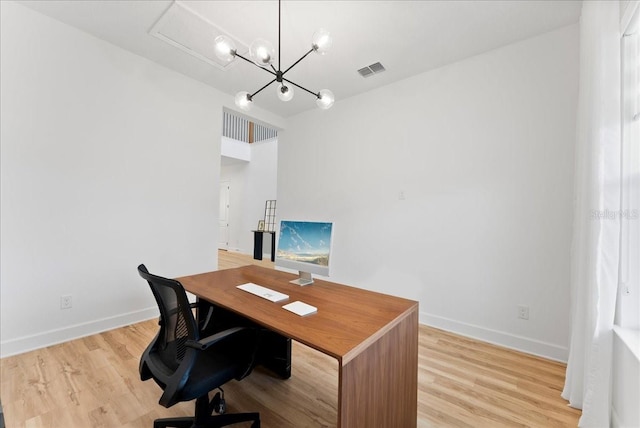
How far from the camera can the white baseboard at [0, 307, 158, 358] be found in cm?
224

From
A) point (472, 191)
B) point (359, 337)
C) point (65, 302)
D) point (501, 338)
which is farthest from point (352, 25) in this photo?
point (65, 302)

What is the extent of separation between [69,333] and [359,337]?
2.96m

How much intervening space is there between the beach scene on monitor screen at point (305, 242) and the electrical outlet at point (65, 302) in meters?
2.20

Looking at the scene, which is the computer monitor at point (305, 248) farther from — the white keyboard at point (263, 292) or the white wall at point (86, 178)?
the white wall at point (86, 178)

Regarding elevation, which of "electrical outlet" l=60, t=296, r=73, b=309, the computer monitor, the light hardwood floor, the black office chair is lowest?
the light hardwood floor

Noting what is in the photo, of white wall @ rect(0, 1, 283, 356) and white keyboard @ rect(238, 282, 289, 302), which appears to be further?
white wall @ rect(0, 1, 283, 356)

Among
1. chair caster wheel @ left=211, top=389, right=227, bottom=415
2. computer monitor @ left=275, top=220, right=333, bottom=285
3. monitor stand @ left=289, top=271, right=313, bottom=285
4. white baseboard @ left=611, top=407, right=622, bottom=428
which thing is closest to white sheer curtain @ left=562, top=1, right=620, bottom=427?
white baseboard @ left=611, top=407, right=622, bottom=428

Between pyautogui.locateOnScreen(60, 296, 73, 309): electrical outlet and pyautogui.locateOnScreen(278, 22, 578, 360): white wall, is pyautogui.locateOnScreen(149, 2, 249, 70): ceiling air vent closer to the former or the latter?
pyautogui.locateOnScreen(278, 22, 578, 360): white wall

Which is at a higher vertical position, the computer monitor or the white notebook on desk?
the computer monitor

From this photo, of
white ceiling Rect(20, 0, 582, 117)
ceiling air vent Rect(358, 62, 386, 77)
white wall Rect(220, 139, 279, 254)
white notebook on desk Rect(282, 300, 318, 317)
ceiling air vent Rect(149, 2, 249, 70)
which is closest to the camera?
white notebook on desk Rect(282, 300, 318, 317)

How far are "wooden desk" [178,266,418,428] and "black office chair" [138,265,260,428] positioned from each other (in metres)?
0.22

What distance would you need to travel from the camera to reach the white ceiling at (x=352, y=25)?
2195mm

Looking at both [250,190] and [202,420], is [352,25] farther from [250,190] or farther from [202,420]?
[250,190]

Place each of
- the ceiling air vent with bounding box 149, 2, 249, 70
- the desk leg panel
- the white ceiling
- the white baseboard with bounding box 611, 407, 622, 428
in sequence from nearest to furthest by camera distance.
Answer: the desk leg panel
the white baseboard with bounding box 611, 407, 622, 428
the white ceiling
the ceiling air vent with bounding box 149, 2, 249, 70
